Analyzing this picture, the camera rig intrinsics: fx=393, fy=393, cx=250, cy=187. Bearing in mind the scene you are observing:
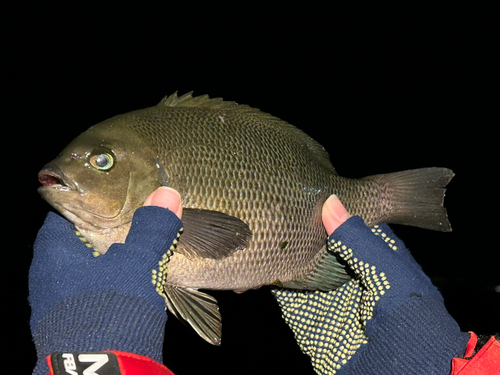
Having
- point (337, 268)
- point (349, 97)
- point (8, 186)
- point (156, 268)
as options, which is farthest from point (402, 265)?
point (8, 186)

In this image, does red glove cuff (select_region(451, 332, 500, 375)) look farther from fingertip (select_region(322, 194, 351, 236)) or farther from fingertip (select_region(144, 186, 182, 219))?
fingertip (select_region(144, 186, 182, 219))

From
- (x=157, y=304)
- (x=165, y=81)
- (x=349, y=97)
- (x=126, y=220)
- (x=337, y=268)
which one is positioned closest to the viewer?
(x=157, y=304)

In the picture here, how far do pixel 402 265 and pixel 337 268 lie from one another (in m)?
0.28

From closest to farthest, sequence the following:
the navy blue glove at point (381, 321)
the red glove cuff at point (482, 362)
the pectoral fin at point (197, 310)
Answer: the red glove cuff at point (482, 362), the navy blue glove at point (381, 321), the pectoral fin at point (197, 310)

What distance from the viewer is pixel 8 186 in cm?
381

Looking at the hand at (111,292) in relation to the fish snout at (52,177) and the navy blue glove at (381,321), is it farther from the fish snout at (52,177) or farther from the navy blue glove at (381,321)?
the navy blue glove at (381,321)

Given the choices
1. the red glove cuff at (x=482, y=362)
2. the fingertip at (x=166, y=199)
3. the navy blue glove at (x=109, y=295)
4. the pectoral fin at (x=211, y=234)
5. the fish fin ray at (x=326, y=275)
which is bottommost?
the fish fin ray at (x=326, y=275)

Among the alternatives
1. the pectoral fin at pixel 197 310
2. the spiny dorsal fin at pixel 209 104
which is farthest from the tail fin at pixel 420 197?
the pectoral fin at pixel 197 310

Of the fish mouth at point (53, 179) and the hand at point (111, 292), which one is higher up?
the fish mouth at point (53, 179)

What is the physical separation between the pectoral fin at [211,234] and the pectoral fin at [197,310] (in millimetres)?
155

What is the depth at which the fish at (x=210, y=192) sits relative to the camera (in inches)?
42.6

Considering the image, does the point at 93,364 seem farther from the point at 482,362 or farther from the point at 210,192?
the point at 482,362

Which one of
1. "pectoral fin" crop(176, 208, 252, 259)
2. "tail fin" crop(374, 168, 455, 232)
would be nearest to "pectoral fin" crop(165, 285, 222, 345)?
"pectoral fin" crop(176, 208, 252, 259)

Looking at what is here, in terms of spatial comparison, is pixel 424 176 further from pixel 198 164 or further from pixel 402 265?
pixel 198 164
